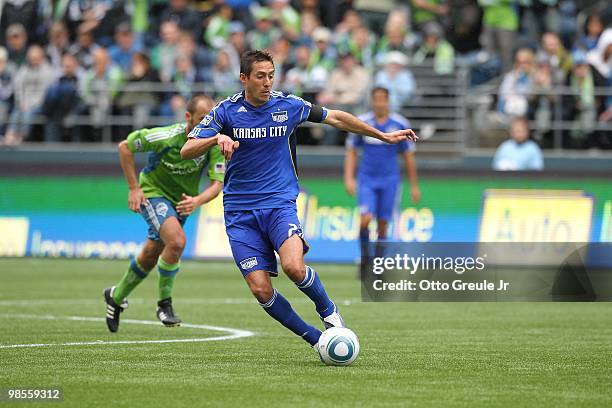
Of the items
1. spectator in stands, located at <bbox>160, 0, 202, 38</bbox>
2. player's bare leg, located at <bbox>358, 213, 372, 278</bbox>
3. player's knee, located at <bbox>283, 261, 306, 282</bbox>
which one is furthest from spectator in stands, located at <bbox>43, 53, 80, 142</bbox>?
player's knee, located at <bbox>283, 261, 306, 282</bbox>

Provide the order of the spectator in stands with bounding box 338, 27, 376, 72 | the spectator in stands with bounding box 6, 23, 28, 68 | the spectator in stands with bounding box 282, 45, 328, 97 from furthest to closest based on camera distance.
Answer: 1. the spectator in stands with bounding box 6, 23, 28, 68
2. the spectator in stands with bounding box 338, 27, 376, 72
3. the spectator in stands with bounding box 282, 45, 328, 97

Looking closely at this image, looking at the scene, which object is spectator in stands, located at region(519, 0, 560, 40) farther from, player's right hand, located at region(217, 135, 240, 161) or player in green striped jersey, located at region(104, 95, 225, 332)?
player's right hand, located at region(217, 135, 240, 161)

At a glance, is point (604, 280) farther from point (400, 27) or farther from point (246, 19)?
point (246, 19)

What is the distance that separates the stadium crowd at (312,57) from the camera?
24.3 metres

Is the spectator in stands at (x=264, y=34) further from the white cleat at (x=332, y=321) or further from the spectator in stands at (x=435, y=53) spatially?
the white cleat at (x=332, y=321)

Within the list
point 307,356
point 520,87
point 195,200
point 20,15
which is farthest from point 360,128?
point 20,15

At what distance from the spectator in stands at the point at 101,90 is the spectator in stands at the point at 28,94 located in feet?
2.79

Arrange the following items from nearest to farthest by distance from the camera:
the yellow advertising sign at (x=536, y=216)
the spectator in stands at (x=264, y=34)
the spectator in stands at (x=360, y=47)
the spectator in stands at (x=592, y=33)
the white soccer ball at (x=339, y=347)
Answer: the white soccer ball at (x=339, y=347)
the yellow advertising sign at (x=536, y=216)
the spectator in stands at (x=592, y=33)
the spectator in stands at (x=360, y=47)
the spectator in stands at (x=264, y=34)

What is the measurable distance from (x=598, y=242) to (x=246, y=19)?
918cm

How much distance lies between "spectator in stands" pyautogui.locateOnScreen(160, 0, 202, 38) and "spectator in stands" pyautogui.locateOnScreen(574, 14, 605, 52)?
25.8 feet

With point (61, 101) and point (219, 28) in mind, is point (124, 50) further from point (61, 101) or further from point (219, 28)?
point (219, 28)

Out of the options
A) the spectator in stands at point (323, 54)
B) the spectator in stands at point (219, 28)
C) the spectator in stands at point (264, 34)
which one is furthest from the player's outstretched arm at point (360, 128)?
the spectator in stands at point (219, 28)

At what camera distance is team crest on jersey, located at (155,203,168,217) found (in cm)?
1320

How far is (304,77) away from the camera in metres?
24.8
